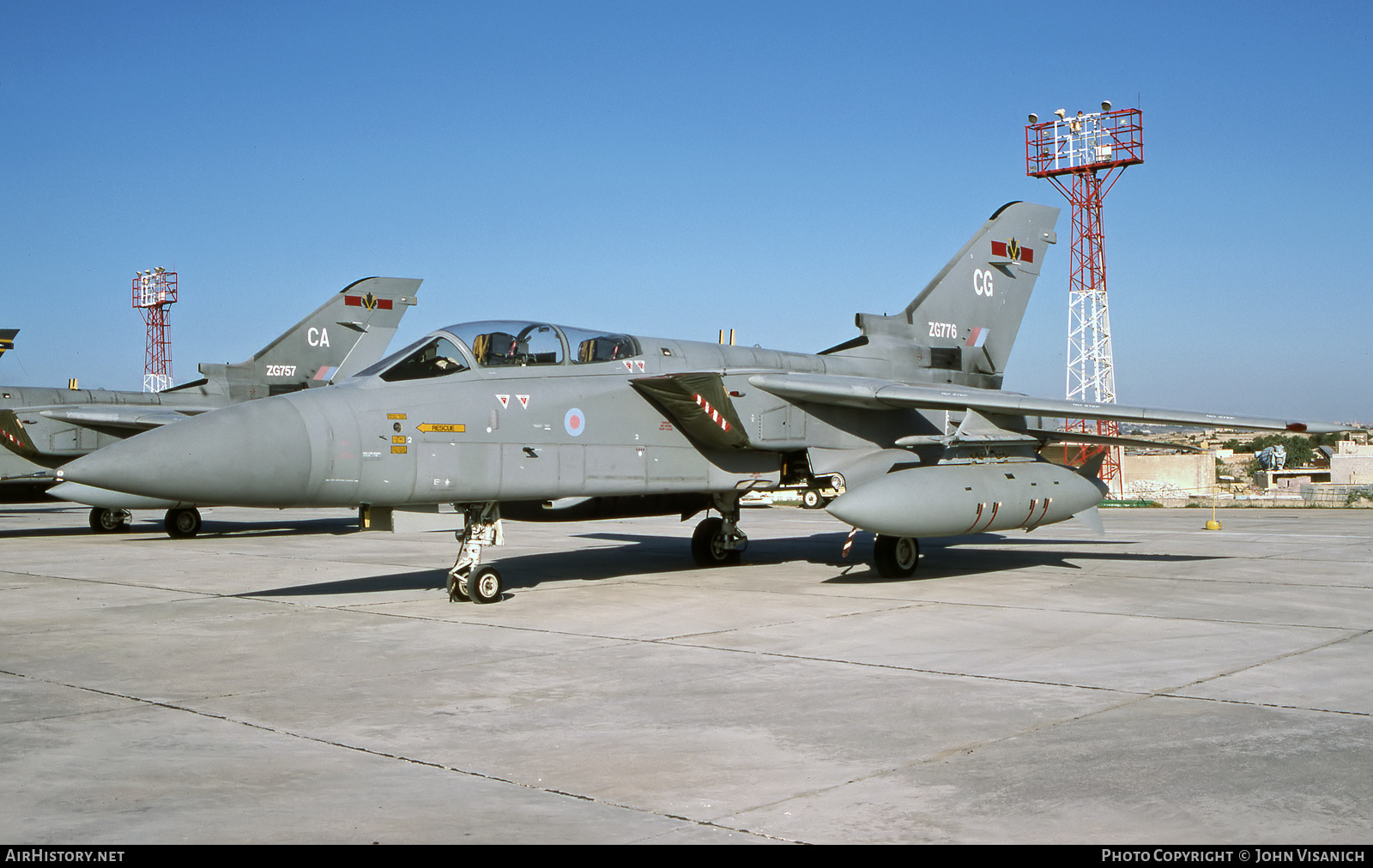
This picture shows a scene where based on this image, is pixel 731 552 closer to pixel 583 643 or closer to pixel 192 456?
pixel 583 643

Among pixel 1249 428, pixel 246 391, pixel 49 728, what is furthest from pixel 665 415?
pixel 246 391

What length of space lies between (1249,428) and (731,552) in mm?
6073

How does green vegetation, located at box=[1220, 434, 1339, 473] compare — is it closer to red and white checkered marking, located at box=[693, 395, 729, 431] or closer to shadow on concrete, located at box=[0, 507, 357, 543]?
shadow on concrete, located at box=[0, 507, 357, 543]

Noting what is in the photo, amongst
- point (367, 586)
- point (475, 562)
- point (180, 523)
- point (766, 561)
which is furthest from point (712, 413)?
point (180, 523)

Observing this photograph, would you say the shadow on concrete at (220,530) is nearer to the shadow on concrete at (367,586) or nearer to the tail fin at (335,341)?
the tail fin at (335,341)

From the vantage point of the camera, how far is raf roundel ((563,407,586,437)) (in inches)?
414

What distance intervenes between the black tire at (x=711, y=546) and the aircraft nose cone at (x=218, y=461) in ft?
19.7

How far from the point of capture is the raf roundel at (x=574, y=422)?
34.5 feet

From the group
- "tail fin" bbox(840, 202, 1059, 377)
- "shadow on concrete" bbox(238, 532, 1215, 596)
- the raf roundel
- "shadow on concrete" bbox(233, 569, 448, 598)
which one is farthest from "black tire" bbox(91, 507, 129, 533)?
"tail fin" bbox(840, 202, 1059, 377)

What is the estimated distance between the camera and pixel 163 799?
4270 millimetres

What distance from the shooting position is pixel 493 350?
1021 cm

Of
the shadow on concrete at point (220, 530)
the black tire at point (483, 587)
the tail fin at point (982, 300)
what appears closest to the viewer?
the black tire at point (483, 587)

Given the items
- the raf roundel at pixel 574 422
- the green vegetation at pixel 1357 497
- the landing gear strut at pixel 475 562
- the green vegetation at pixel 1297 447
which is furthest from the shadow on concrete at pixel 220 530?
the green vegetation at pixel 1297 447

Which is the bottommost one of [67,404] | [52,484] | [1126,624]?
[1126,624]
